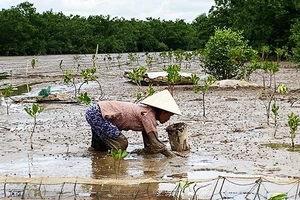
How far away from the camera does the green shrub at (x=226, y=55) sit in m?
20.0

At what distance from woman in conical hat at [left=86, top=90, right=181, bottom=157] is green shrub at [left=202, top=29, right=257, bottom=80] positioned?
38.6 feet

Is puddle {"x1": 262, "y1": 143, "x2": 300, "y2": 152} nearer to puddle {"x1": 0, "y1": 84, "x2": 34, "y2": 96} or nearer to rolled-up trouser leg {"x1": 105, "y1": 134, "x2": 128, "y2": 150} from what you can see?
rolled-up trouser leg {"x1": 105, "y1": 134, "x2": 128, "y2": 150}

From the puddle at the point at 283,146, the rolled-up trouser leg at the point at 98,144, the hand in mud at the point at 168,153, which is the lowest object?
the puddle at the point at 283,146

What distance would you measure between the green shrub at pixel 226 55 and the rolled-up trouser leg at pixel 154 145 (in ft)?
38.6

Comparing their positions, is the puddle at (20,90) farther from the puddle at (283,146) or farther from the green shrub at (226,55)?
the puddle at (283,146)

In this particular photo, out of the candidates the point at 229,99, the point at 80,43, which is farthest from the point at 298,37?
the point at 80,43

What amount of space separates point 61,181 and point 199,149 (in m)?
3.09

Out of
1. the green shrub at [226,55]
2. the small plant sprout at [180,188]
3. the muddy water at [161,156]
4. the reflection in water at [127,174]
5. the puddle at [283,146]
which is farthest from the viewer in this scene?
the green shrub at [226,55]

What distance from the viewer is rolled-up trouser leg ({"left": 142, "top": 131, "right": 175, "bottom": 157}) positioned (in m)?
8.04

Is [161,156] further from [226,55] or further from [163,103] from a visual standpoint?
[226,55]

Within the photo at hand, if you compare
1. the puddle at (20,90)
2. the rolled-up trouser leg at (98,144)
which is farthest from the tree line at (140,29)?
the rolled-up trouser leg at (98,144)

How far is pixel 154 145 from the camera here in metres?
8.09

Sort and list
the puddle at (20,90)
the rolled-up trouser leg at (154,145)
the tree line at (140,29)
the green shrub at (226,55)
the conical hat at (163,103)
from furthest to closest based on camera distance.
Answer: the tree line at (140,29), the green shrub at (226,55), the puddle at (20,90), the rolled-up trouser leg at (154,145), the conical hat at (163,103)

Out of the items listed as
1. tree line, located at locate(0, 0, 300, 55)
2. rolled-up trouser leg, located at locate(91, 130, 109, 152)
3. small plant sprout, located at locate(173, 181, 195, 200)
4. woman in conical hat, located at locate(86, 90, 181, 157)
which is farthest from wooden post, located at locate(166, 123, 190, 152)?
tree line, located at locate(0, 0, 300, 55)
